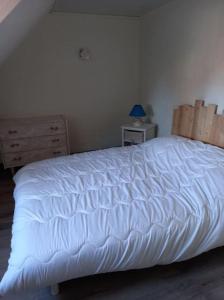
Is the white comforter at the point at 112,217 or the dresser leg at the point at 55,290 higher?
the white comforter at the point at 112,217

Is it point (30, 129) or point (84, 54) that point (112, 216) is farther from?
point (84, 54)

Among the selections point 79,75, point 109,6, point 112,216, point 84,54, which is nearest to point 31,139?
point 79,75

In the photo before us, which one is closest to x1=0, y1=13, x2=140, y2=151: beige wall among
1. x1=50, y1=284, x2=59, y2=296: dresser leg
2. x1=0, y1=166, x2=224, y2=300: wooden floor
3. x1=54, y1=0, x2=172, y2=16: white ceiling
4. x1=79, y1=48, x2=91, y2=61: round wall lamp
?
x1=79, y1=48, x2=91, y2=61: round wall lamp

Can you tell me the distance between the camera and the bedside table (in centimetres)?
343

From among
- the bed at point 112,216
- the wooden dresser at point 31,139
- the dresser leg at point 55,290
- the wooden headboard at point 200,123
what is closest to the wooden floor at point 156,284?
Result: the dresser leg at point 55,290

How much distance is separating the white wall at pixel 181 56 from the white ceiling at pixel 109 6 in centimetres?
19

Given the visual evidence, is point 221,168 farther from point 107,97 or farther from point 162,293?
point 107,97

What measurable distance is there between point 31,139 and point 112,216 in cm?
207

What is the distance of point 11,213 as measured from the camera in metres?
2.44

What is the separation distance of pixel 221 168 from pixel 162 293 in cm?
101

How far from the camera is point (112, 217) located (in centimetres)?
150

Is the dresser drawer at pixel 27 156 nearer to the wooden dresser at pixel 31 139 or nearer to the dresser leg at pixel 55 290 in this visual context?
the wooden dresser at pixel 31 139

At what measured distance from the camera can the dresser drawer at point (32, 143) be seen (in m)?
3.11

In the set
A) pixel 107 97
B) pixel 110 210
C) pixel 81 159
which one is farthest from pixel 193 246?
pixel 107 97
